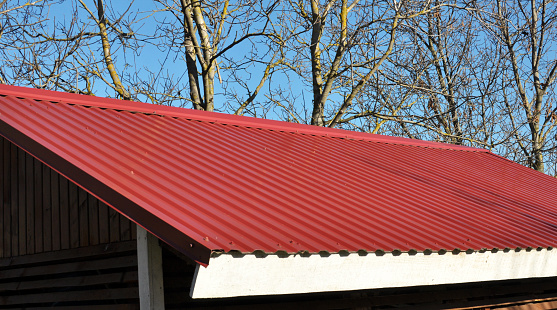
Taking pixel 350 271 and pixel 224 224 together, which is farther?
pixel 350 271

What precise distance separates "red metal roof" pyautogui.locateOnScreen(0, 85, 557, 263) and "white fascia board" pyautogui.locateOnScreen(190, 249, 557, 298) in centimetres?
9

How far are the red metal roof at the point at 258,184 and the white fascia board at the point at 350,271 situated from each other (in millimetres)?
87

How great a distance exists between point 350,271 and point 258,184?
161cm

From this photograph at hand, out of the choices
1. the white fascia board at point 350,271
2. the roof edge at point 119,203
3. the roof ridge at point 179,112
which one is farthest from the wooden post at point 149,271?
the roof ridge at point 179,112

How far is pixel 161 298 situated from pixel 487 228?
10.6 feet

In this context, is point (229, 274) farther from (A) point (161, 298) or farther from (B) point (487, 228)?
(B) point (487, 228)

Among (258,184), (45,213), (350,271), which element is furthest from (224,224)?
(45,213)

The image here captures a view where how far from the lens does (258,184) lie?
19.6 feet

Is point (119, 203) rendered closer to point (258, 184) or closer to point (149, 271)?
point (149, 271)

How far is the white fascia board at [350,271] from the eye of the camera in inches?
149

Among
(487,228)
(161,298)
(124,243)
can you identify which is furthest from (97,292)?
(487,228)

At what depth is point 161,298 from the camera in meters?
4.80

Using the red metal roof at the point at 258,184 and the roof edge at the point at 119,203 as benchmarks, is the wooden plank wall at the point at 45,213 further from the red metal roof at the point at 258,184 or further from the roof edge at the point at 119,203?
the roof edge at the point at 119,203

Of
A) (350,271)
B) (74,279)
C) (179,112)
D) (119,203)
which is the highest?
(179,112)
